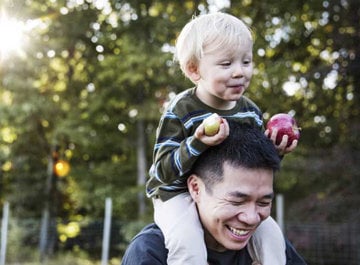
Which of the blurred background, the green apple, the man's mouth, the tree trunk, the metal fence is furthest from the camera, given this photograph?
the tree trunk

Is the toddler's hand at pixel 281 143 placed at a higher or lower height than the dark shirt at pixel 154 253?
higher

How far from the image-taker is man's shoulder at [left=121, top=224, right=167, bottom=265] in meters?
2.69

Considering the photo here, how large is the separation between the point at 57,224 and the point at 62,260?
52.4 inches

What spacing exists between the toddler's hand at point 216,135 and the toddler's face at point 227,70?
0.29 m

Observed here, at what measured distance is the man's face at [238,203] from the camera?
2.56 metres

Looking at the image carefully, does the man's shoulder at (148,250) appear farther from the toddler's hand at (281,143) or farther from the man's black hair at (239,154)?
the toddler's hand at (281,143)

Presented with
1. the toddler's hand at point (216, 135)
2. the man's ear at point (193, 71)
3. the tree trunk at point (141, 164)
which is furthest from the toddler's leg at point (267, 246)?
the tree trunk at point (141, 164)

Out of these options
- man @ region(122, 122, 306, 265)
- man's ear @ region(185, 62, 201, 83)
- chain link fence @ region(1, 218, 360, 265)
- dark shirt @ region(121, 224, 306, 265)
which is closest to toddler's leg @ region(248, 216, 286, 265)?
dark shirt @ region(121, 224, 306, 265)

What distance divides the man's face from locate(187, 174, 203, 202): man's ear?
10cm

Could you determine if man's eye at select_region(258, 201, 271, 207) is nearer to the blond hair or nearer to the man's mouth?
the man's mouth

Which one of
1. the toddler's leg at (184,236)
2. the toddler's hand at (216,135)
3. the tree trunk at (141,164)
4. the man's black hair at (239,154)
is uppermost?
the toddler's hand at (216,135)

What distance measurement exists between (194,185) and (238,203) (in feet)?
0.83

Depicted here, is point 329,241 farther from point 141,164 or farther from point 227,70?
point 227,70

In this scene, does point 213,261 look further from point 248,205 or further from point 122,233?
point 122,233
